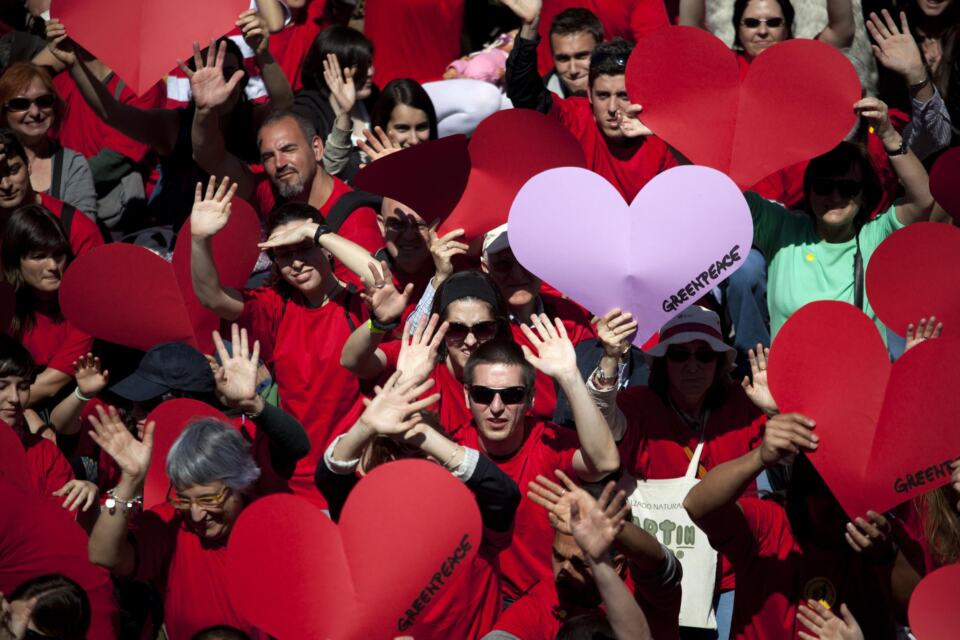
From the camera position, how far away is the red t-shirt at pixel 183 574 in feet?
16.7

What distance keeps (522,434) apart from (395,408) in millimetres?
557

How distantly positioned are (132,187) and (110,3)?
1.20 meters

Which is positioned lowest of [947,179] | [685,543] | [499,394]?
[685,543]

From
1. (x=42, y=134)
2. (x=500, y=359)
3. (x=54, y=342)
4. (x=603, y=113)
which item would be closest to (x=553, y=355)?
(x=500, y=359)

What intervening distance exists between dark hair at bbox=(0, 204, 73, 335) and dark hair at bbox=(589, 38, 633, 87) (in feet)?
8.16

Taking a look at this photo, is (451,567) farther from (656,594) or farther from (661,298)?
(661,298)

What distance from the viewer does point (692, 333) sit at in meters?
5.84

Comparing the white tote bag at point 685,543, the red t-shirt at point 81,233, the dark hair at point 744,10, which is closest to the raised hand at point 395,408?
the white tote bag at point 685,543

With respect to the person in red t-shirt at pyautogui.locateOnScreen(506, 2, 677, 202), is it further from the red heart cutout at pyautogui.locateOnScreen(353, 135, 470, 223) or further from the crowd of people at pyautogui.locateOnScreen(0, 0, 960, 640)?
the red heart cutout at pyautogui.locateOnScreen(353, 135, 470, 223)

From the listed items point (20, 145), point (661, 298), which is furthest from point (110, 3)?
point (661, 298)

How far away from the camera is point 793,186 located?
7.35 m

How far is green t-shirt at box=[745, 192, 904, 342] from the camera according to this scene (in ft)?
21.5

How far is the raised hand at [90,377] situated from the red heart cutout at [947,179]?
3420 millimetres

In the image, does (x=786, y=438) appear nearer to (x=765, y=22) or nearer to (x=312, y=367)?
(x=312, y=367)
